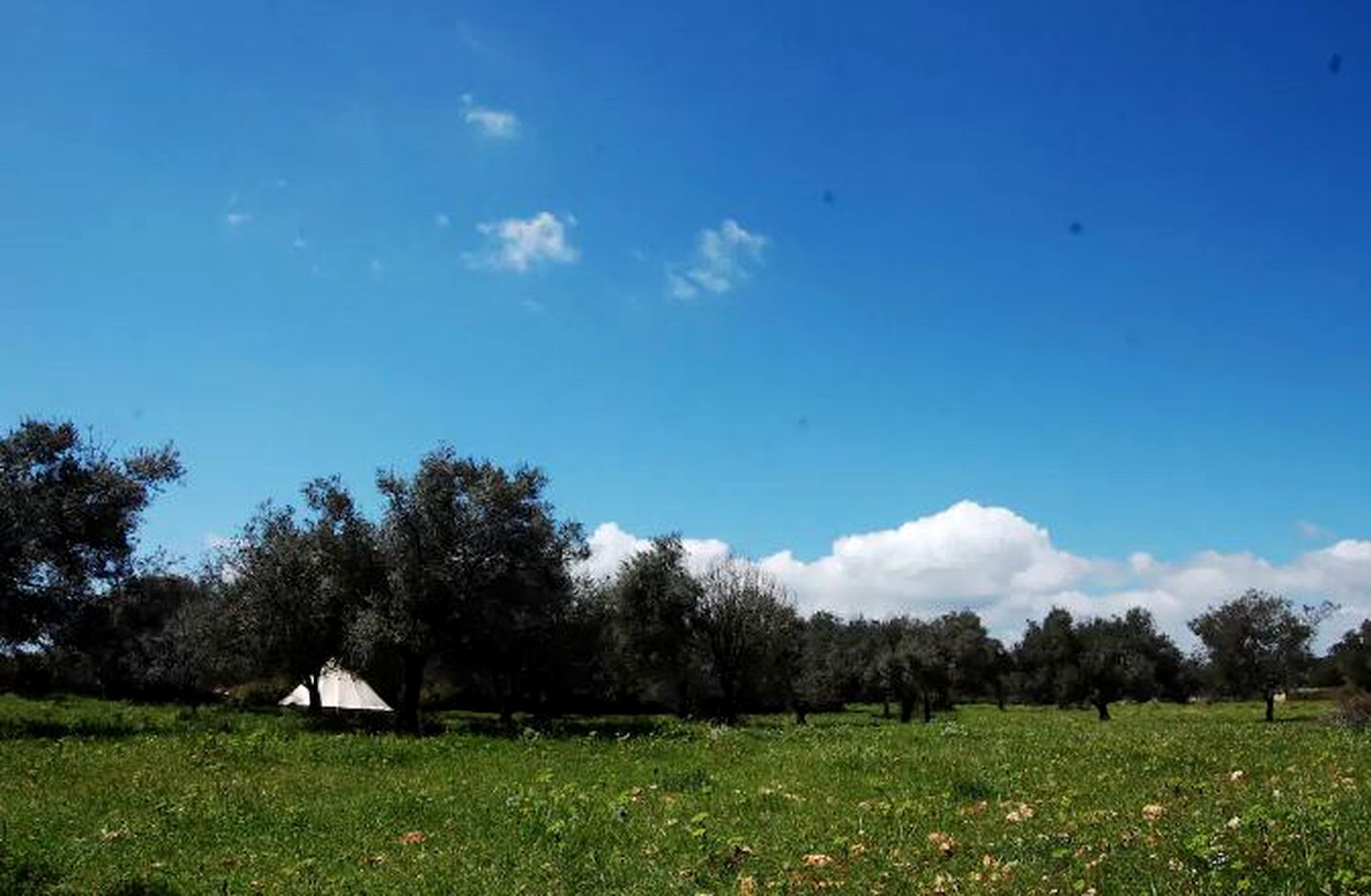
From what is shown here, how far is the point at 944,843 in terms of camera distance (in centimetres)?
1244

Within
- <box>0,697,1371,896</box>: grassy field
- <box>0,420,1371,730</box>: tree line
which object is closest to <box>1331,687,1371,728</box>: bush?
<box>0,697,1371,896</box>: grassy field

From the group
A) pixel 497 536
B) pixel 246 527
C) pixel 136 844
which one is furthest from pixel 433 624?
pixel 136 844

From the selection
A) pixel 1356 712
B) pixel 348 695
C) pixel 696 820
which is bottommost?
pixel 348 695

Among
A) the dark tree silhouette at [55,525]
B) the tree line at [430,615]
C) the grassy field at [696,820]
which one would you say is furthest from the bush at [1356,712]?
the dark tree silhouette at [55,525]

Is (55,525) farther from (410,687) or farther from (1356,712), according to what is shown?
(1356,712)

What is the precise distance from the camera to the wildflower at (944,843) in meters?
12.0

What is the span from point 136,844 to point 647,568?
160ft

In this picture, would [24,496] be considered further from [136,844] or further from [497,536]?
[136,844]

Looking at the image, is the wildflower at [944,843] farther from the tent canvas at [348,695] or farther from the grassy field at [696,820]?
the tent canvas at [348,695]

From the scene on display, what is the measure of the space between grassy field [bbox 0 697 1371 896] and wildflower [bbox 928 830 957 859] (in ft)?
0.14

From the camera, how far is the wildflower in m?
12.0

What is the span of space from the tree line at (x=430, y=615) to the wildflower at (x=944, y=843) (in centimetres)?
3138

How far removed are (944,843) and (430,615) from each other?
3321 centimetres

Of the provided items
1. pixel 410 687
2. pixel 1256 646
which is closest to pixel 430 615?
pixel 410 687
